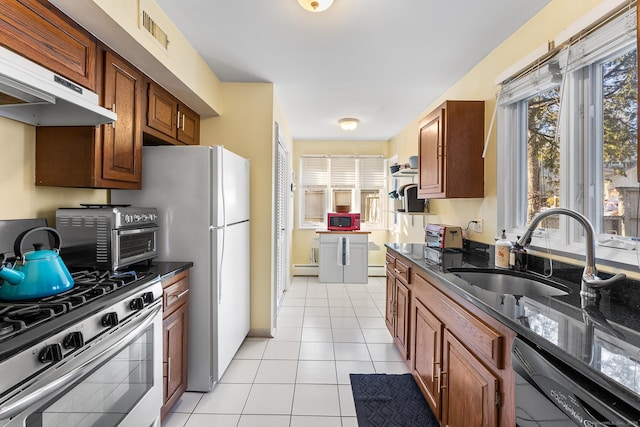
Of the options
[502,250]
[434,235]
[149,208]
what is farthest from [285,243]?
[502,250]

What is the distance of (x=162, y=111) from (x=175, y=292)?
4.43 feet

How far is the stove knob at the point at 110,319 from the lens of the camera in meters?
1.21

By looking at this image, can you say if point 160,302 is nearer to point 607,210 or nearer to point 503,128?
point 607,210

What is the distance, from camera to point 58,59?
141 cm

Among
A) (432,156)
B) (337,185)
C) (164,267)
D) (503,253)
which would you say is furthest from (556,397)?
(337,185)

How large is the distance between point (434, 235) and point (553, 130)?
114 cm

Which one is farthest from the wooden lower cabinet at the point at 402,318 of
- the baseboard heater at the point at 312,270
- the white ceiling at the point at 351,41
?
the baseboard heater at the point at 312,270

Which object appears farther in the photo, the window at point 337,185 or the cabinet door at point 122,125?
the window at point 337,185

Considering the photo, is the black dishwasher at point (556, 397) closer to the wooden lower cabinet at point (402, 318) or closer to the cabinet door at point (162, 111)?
the wooden lower cabinet at point (402, 318)

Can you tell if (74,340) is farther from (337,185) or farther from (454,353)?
(337,185)

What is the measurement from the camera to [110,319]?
4.06 ft

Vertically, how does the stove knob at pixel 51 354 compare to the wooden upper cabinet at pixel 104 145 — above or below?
below

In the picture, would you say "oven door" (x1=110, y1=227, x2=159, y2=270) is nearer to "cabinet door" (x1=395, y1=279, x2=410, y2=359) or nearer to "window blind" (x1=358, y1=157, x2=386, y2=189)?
"cabinet door" (x1=395, y1=279, x2=410, y2=359)

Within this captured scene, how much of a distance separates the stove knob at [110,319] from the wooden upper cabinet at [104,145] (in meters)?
0.79
